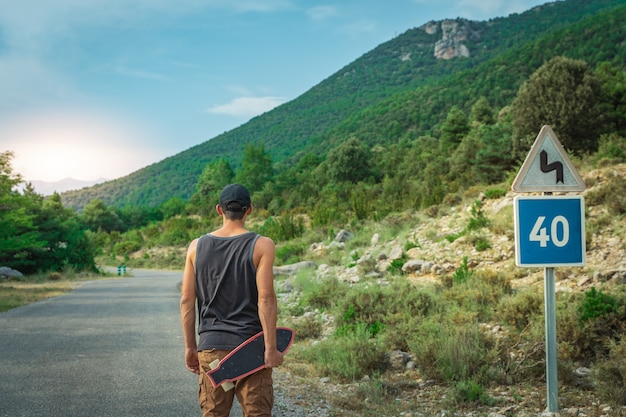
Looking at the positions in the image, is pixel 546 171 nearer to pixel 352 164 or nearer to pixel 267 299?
pixel 267 299

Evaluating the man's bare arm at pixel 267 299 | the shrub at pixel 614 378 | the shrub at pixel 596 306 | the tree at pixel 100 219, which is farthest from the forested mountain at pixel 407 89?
the man's bare arm at pixel 267 299

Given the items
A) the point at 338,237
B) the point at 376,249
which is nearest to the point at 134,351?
the point at 376,249

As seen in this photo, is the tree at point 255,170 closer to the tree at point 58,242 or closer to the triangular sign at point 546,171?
the tree at point 58,242

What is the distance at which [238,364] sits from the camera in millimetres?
2895

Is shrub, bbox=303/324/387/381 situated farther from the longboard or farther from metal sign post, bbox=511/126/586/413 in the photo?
the longboard

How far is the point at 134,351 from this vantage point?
25.7ft

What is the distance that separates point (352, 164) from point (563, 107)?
2908cm

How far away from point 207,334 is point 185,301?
0.26m

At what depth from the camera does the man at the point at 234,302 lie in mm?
2924

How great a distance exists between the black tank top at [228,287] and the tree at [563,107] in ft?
61.0

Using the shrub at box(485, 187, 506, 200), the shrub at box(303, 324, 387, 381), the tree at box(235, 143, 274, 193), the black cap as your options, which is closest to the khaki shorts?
the black cap

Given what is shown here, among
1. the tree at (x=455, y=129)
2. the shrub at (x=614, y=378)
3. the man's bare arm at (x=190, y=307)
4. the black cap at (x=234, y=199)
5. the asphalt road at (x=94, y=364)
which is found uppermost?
the tree at (x=455, y=129)

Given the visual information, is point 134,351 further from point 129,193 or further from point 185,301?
point 129,193

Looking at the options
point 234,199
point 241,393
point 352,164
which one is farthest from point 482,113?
point 241,393
